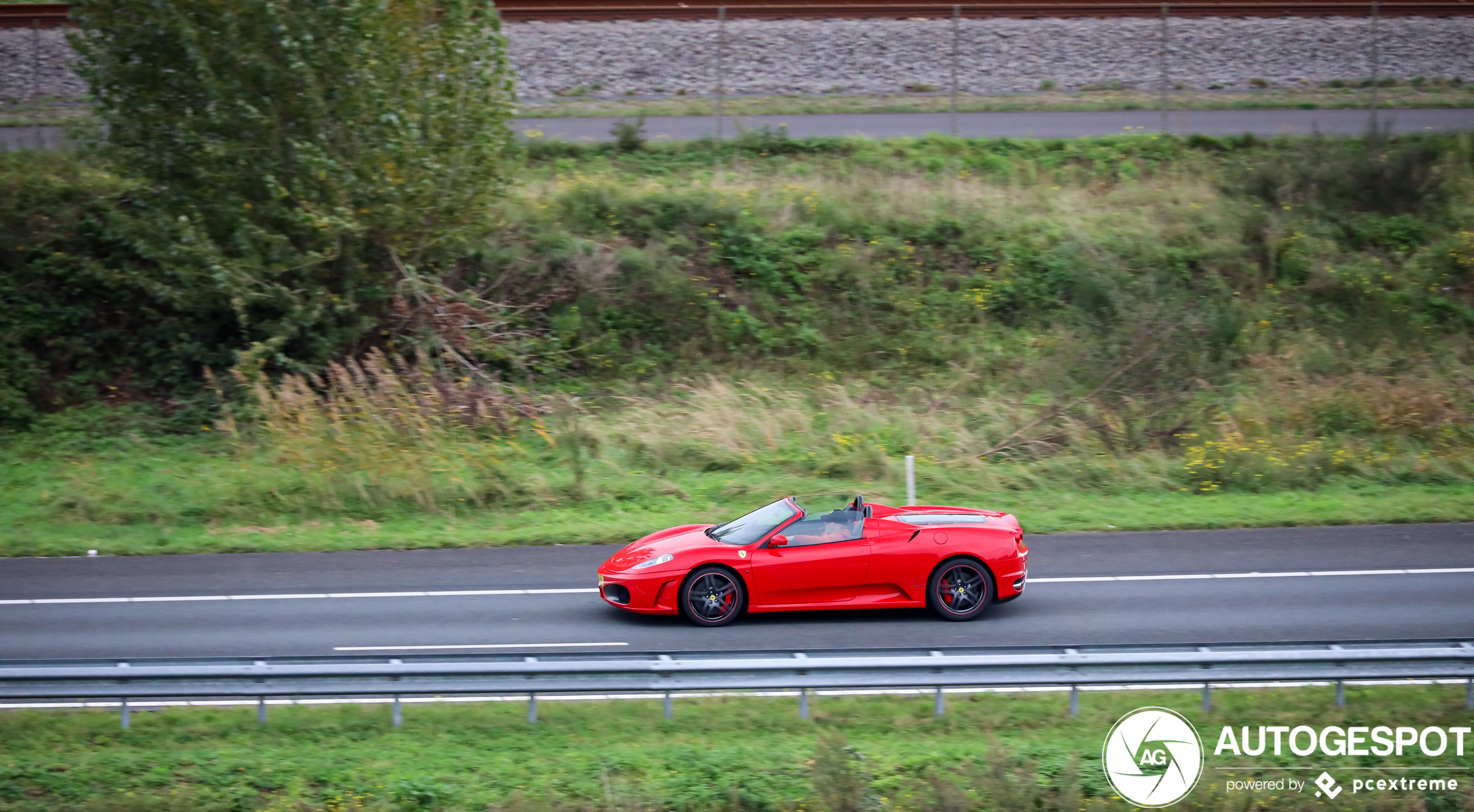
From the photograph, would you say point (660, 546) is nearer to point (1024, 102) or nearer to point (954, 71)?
point (954, 71)

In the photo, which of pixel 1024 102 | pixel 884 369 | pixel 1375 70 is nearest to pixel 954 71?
pixel 1024 102

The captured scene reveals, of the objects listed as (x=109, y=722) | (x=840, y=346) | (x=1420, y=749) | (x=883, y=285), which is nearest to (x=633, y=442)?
(x=840, y=346)

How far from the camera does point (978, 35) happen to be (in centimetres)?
2580

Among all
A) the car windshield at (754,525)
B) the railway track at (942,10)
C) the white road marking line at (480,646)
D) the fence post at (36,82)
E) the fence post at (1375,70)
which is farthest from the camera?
the railway track at (942,10)

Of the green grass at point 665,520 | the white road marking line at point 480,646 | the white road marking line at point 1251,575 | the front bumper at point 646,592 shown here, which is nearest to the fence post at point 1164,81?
the green grass at point 665,520

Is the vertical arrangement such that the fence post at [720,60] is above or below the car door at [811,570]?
above

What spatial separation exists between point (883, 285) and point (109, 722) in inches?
585

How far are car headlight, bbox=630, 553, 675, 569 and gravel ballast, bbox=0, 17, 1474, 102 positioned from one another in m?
17.0

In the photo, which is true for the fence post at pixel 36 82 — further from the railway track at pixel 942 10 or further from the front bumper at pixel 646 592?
the front bumper at pixel 646 592

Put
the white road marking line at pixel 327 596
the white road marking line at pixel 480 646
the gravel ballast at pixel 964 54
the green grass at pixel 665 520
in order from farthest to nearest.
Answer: the gravel ballast at pixel 964 54 < the green grass at pixel 665 520 < the white road marking line at pixel 327 596 < the white road marking line at pixel 480 646

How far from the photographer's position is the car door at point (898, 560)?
9828 mm

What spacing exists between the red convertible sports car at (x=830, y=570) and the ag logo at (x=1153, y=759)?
99.2 inches

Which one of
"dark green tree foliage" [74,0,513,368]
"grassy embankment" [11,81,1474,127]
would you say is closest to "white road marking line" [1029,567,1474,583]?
"dark green tree foliage" [74,0,513,368]

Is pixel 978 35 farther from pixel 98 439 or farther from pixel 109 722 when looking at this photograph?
pixel 109 722
